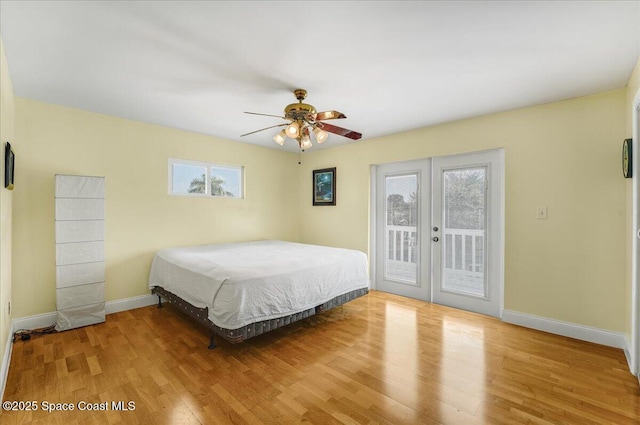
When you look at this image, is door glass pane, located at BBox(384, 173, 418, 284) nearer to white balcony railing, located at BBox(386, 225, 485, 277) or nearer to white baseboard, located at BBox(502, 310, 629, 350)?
white balcony railing, located at BBox(386, 225, 485, 277)

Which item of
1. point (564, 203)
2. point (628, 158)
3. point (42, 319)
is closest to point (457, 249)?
point (564, 203)

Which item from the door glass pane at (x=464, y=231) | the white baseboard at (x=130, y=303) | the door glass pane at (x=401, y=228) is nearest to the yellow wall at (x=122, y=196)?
the white baseboard at (x=130, y=303)

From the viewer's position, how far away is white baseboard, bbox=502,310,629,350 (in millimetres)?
2587

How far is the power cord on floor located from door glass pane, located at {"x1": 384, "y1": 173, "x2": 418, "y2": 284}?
4031mm

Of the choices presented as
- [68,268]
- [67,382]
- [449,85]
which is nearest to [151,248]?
[68,268]

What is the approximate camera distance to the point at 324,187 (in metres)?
5.05

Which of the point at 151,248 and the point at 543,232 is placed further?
the point at 151,248

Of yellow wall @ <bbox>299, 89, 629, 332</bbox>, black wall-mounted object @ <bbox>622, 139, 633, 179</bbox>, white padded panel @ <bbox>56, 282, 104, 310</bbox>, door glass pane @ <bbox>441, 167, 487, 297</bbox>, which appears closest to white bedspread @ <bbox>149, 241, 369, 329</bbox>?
white padded panel @ <bbox>56, 282, 104, 310</bbox>

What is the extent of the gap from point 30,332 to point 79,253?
0.84 meters

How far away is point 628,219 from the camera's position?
8.25 feet

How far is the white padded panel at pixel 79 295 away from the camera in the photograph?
290 cm

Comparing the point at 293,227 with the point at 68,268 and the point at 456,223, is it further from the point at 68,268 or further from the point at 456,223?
the point at 68,268

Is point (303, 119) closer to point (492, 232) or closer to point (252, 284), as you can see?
point (252, 284)

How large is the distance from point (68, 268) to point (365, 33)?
352 cm
